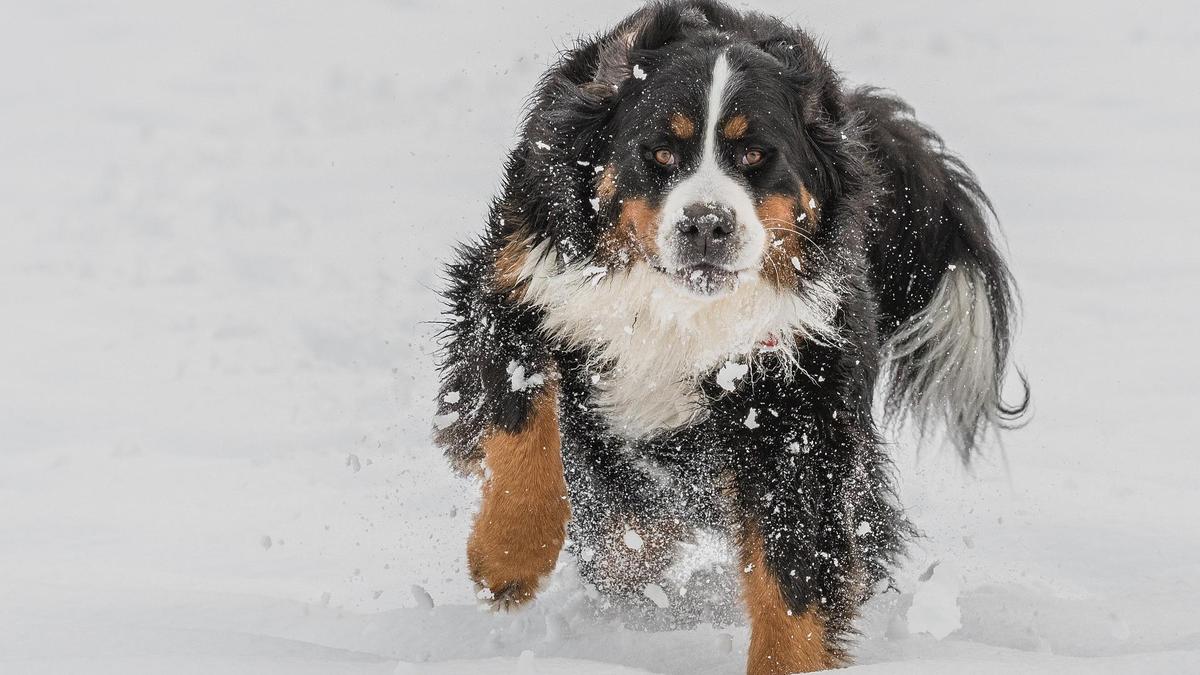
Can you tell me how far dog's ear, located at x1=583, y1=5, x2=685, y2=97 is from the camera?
3828 mm

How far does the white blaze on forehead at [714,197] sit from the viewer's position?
11.3 ft

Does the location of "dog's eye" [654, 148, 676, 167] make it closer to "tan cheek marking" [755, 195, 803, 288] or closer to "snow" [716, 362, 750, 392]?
"tan cheek marking" [755, 195, 803, 288]

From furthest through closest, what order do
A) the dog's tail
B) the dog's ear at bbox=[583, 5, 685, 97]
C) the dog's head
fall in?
the dog's tail → the dog's ear at bbox=[583, 5, 685, 97] → the dog's head

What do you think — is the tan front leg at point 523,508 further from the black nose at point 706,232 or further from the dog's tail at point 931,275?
the dog's tail at point 931,275

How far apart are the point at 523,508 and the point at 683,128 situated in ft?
3.95

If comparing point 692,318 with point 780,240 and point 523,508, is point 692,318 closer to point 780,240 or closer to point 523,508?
point 780,240

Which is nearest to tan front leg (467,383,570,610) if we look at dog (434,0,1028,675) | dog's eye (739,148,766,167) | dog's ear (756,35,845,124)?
dog (434,0,1028,675)

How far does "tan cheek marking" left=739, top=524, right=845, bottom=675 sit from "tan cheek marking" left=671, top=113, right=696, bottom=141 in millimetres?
1140

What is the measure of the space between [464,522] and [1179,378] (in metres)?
4.28

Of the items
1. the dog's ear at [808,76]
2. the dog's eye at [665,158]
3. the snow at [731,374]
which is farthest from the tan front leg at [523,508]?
the dog's ear at [808,76]

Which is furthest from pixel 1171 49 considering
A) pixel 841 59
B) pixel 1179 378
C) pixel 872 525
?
pixel 872 525

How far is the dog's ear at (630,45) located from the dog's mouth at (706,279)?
599 millimetres

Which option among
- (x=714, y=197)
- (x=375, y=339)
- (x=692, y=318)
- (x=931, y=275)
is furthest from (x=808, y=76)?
(x=375, y=339)

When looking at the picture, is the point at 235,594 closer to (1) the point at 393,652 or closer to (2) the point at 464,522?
(1) the point at 393,652
